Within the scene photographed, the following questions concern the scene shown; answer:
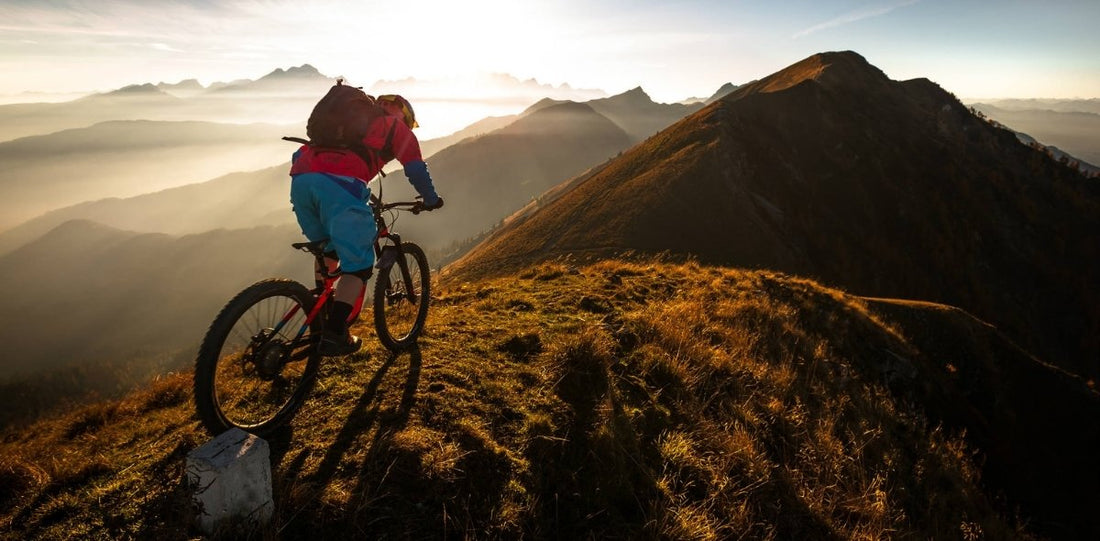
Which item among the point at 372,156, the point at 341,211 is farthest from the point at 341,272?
the point at 372,156

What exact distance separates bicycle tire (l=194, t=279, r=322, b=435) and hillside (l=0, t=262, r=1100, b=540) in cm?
34

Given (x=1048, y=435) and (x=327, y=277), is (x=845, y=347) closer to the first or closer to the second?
(x=1048, y=435)

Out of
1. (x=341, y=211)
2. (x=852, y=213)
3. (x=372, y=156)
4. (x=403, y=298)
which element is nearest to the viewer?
(x=341, y=211)

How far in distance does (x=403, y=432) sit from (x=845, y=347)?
9406mm

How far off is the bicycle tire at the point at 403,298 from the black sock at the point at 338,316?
97 centimetres

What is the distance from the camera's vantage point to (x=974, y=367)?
12297 millimetres

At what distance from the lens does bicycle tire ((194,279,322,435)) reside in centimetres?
394

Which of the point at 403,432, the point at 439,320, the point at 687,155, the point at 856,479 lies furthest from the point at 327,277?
the point at 687,155

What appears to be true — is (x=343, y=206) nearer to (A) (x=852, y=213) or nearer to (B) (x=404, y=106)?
(B) (x=404, y=106)

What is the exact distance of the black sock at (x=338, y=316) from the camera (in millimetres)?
5055

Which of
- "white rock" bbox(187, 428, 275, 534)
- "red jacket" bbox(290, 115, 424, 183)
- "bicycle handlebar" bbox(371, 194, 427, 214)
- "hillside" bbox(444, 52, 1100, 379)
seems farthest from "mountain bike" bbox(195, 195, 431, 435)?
"hillside" bbox(444, 52, 1100, 379)

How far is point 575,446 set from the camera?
15.1ft

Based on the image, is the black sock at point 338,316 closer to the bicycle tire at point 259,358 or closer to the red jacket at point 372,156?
the bicycle tire at point 259,358

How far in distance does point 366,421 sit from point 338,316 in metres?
1.21
